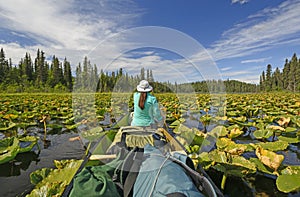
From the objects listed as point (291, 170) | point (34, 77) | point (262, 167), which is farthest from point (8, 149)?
point (34, 77)

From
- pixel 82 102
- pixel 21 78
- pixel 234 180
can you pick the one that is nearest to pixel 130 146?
pixel 234 180

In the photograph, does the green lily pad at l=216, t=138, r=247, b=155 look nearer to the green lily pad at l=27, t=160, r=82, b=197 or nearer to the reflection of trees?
the green lily pad at l=27, t=160, r=82, b=197

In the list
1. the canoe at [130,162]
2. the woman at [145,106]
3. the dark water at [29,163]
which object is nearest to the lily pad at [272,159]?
the canoe at [130,162]

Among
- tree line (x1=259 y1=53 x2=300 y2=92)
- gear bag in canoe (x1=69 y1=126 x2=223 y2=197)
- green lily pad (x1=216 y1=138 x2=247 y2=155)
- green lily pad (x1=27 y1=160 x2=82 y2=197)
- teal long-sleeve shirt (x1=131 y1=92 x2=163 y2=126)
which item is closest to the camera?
gear bag in canoe (x1=69 y1=126 x2=223 y2=197)

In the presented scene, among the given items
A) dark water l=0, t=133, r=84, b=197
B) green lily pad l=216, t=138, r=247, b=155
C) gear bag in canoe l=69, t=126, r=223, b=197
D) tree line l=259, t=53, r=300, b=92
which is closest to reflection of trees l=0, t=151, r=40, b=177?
dark water l=0, t=133, r=84, b=197

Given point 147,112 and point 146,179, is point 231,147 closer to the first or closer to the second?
point 147,112

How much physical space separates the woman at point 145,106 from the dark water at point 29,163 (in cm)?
142

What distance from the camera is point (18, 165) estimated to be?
9.94ft

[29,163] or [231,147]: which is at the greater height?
[231,147]

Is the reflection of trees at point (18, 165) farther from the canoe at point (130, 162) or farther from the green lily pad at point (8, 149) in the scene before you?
the canoe at point (130, 162)

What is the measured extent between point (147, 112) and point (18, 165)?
7.08 ft

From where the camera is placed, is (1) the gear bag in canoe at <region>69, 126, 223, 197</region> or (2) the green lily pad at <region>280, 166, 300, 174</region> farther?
(2) the green lily pad at <region>280, 166, 300, 174</region>

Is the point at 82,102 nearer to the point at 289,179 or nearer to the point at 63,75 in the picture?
the point at 289,179

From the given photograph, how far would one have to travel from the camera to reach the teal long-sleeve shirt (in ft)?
9.39
